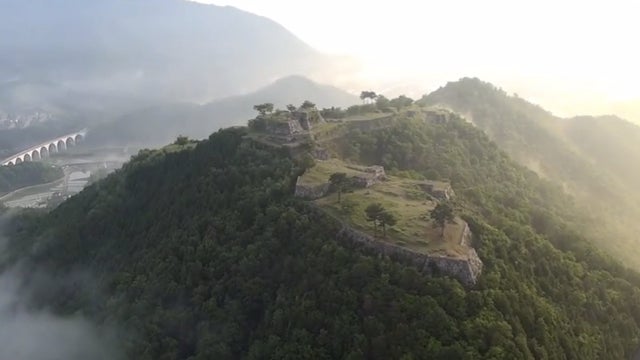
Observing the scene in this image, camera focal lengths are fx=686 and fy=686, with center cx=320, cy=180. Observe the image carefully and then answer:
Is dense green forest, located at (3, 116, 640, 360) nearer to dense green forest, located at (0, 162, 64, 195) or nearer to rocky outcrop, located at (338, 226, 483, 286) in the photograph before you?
rocky outcrop, located at (338, 226, 483, 286)

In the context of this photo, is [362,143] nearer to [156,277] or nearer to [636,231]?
[156,277]

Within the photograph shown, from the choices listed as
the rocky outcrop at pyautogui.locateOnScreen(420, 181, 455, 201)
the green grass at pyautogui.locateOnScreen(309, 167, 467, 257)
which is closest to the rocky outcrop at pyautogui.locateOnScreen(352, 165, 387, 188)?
the green grass at pyautogui.locateOnScreen(309, 167, 467, 257)

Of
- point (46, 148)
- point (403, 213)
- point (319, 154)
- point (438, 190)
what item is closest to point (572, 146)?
point (319, 154)

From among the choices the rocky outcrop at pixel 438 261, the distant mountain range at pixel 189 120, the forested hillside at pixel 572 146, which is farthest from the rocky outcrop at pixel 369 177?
the distant mountain range at pixel 189 120

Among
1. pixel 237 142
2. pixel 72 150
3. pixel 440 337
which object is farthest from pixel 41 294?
pixel 72 150

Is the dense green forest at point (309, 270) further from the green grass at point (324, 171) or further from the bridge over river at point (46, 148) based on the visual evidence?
the bridge over river at point (46, 148)

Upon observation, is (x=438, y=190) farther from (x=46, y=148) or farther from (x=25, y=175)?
(x=46, y=148)
